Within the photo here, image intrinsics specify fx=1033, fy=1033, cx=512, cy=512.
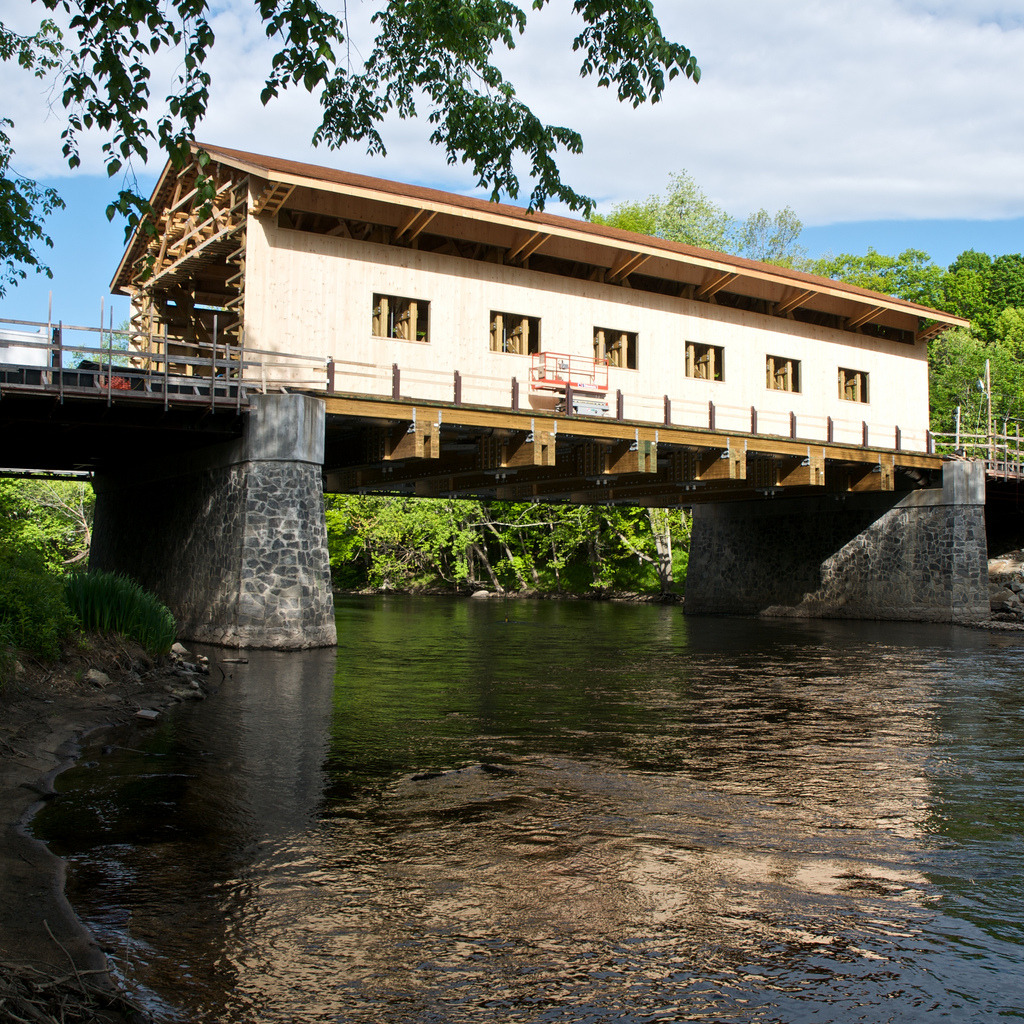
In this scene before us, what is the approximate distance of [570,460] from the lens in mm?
29906

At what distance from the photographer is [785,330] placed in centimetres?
3225

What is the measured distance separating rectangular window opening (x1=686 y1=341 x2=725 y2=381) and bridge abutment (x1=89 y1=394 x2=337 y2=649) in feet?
42.1

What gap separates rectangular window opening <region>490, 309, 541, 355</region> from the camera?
26.6 meters

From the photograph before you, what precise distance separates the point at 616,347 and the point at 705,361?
3352 mm

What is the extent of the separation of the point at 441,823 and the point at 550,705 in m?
6.46

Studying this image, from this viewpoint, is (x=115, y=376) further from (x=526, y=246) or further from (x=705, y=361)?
(x=705, y=361)

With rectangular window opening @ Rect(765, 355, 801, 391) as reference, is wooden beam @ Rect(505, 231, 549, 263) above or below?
above

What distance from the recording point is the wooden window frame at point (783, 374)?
32.0 meters

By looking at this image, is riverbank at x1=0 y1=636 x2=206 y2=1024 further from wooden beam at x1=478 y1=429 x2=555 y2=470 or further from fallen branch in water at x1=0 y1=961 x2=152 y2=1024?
wooden beam at x1=478 y1=429 x2=555 y2=470

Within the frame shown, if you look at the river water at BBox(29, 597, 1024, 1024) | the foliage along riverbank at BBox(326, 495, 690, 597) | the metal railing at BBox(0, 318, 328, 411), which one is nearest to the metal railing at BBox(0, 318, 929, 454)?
the metal railing at BBox(0, 318, 328, 411)

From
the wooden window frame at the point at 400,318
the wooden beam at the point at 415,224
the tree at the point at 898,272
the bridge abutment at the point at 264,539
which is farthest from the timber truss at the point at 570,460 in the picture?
the tree at the point at 898,272

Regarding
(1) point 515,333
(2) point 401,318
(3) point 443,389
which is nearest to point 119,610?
(3) point 443,389

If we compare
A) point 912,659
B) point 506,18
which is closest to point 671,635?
point 912,659

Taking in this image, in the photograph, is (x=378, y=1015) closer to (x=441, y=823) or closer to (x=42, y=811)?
(x=441, y=823)
